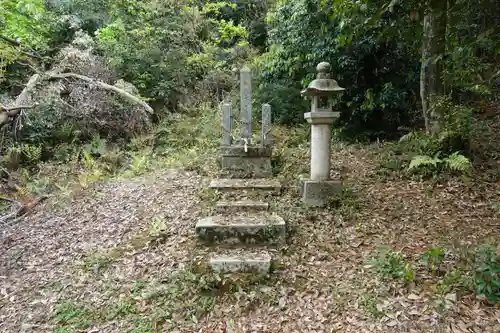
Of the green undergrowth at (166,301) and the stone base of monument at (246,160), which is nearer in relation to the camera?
the green undergrowth at (166,301)

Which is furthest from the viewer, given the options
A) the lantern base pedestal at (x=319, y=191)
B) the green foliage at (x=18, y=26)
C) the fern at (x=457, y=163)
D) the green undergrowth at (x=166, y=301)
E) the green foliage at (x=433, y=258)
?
the green foliage at (x=18, y=26)

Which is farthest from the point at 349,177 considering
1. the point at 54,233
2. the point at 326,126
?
the point at 54,233

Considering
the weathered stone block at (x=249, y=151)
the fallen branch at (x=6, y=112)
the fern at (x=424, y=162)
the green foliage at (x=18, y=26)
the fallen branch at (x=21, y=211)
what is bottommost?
the fallen branch at (x=21, y=211)

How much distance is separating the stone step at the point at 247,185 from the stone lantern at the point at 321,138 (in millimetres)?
596

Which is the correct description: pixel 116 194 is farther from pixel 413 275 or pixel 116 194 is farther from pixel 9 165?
pixel 413 275

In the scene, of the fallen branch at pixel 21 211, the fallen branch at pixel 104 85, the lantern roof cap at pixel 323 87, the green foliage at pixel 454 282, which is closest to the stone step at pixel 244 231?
the green foliage at pixel 454 282

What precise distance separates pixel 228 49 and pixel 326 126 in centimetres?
770

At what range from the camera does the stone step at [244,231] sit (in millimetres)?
3943

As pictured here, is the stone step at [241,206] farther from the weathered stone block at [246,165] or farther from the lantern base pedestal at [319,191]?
the weathered stone block at [246,165]

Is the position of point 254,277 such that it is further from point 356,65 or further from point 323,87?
point 356,65

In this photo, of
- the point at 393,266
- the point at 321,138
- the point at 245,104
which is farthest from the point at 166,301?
the point at 245,104

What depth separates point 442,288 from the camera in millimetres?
2982

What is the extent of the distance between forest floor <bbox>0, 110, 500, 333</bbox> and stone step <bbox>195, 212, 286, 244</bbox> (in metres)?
0.18

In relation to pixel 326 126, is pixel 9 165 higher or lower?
lower
